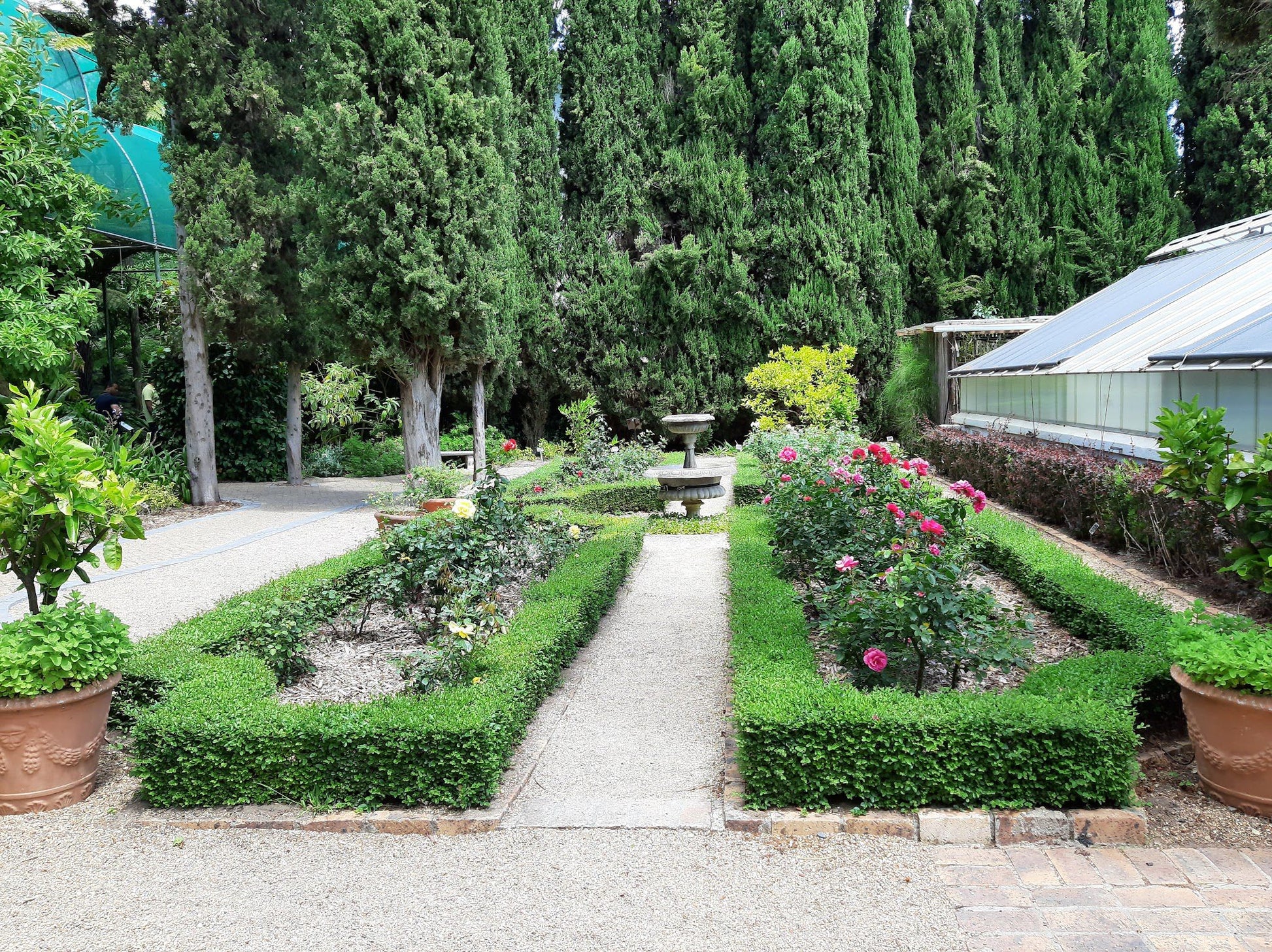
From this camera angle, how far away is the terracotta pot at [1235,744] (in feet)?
10.9

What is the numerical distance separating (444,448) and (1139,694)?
53.7ft

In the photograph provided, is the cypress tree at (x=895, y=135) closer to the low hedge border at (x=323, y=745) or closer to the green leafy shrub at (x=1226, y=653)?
the green leafy shrub at (x=1226, y=653)

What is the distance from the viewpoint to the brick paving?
8.62ft

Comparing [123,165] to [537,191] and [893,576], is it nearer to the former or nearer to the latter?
[537,191]

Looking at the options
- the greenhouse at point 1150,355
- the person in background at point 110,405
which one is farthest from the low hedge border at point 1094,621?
the person in background at point 110,405

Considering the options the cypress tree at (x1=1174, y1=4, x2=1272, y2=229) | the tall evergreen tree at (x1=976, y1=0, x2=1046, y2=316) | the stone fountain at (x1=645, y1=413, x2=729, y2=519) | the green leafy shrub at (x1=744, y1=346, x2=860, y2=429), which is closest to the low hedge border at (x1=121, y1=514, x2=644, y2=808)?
the stone fountain at (x1=645, y1=413, x2=729, y2=519)

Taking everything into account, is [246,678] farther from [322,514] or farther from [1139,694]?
[322,514]

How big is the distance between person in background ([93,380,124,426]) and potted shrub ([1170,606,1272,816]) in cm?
1518

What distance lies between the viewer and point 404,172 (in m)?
12.2

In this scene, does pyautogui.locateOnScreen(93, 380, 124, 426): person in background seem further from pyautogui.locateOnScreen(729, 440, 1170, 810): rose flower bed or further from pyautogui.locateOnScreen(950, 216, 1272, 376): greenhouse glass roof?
pyautogui.locateOnScreen(950, 216, 1272, 376): greenhouse glass roof

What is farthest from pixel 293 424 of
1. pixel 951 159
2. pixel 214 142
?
pixel 951 159

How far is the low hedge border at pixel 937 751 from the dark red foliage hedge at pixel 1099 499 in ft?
8.45

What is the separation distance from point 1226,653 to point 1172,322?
23.9 ft

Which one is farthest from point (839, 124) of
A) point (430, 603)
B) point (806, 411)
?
point (430, 603)
